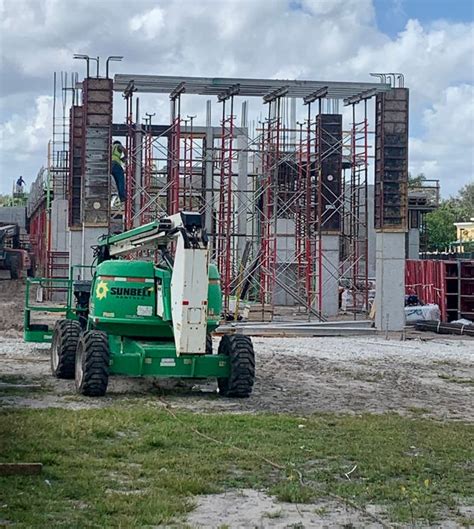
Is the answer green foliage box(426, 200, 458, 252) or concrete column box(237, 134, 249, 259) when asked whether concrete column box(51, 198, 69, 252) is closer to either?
concrete column box(237, 134, 249, 259)

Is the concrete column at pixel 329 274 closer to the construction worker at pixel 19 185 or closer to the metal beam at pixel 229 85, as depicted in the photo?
the metal beam at pixel 229 85

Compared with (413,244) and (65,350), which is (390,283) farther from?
(413,244)

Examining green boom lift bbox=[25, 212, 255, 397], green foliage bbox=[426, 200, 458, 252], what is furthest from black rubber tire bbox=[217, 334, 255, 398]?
green foliage bbox=[426, 200, 458, 252]

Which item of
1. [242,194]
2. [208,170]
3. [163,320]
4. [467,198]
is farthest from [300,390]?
[467,198]

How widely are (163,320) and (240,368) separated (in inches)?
53.3

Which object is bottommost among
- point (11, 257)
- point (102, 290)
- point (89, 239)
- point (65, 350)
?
point (65, 350)

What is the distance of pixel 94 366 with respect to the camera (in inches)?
533

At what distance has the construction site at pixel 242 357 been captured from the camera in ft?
27.0

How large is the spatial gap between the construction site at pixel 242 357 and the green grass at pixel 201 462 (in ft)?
0.11

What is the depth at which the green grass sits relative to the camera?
25.0 ft

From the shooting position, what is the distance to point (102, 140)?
27625 mm

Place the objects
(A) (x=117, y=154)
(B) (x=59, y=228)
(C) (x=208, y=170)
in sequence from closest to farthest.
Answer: (A) (x=117, y=154), (C) (x=208, y=170), (B) (x=59, y=228)

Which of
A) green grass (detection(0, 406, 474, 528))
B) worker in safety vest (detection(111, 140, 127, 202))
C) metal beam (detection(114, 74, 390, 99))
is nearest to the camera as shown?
green grass (detection(0, 406, 474, 528))

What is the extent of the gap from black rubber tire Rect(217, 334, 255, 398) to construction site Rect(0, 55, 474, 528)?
0.07 feet
